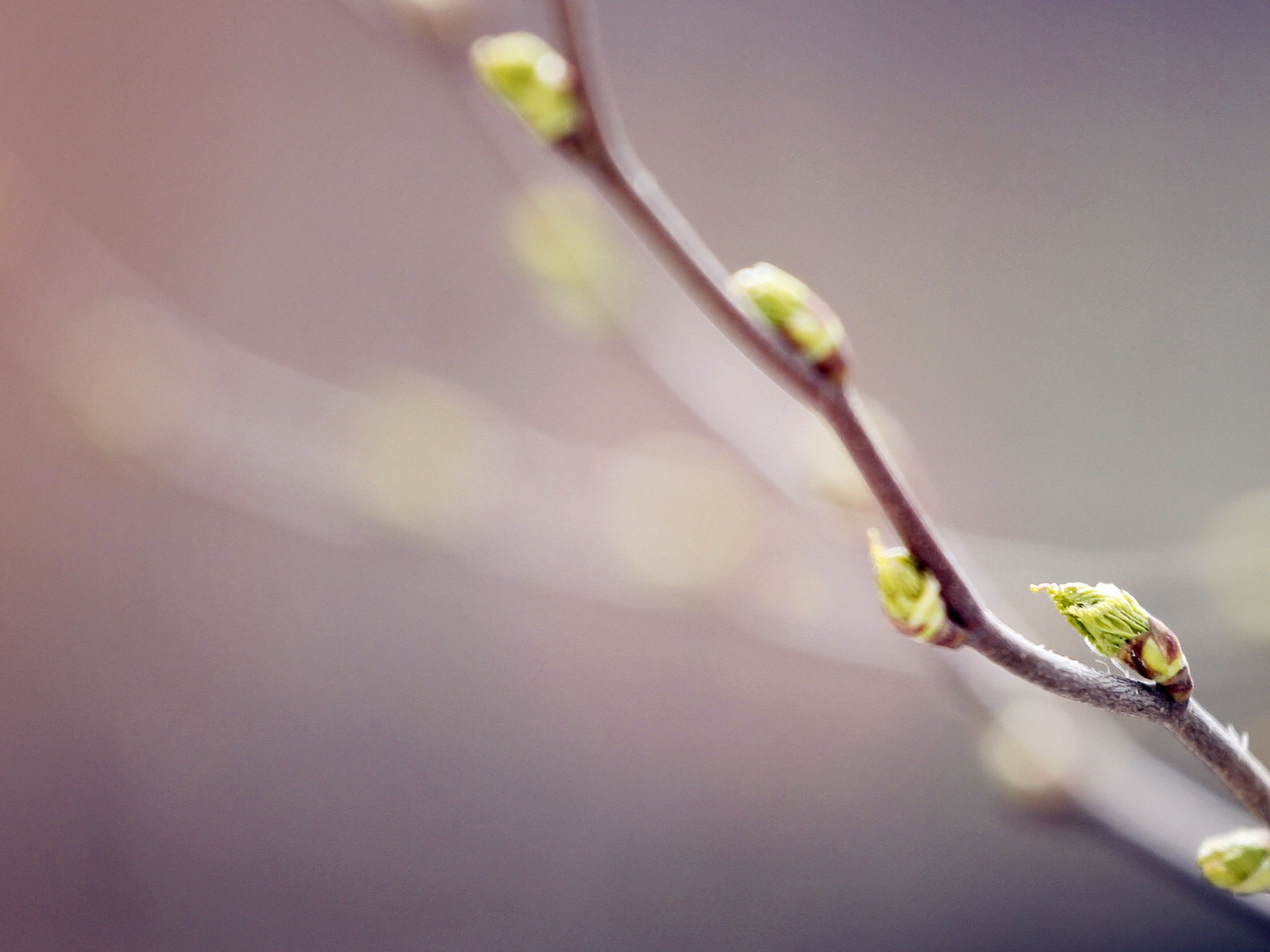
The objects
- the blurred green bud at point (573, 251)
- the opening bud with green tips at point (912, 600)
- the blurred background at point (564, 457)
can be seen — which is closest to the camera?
the opening bud with green tips at point (912, 600)

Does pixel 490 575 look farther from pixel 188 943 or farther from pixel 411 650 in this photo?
pixel 188 943

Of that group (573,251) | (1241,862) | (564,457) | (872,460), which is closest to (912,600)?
(872,460)

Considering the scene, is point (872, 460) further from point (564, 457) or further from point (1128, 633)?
point (564, 457)

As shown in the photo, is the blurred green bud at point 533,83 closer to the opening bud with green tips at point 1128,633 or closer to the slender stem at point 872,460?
the slender stem at point 872,460

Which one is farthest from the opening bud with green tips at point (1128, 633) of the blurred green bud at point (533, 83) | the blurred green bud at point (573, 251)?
the blurred green bud at point (573, 251)

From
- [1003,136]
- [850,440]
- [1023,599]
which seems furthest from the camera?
[1003,136]

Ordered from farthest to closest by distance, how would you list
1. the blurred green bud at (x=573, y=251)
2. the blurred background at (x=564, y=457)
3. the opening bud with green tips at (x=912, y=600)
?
the blurred background at (x=564, y=457), the blurred green bud at (x=573, y=251), the opening bud with green tips at (x=912, y=600)

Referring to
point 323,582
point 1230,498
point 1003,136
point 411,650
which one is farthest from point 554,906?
point 1003,136
